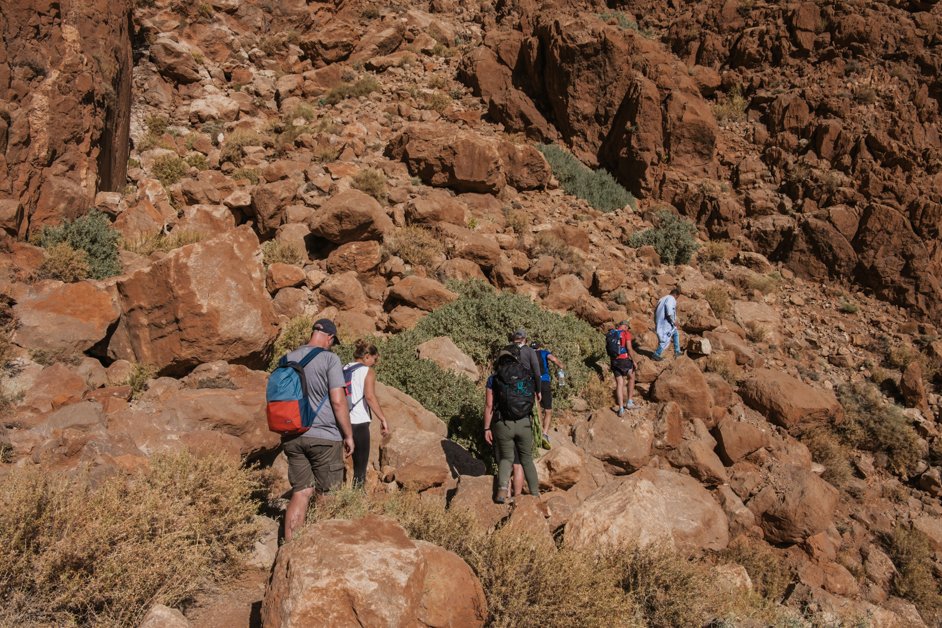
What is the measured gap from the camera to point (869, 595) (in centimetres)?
660

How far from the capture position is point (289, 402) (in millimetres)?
3910

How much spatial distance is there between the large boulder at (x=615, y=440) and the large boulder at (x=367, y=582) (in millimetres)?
4330

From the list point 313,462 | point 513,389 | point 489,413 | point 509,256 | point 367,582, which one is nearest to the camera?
point 367,582

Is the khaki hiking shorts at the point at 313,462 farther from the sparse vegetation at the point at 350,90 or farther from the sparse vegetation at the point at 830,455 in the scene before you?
the sparse vegetation at the point at 350,90

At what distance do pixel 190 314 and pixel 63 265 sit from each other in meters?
2.21

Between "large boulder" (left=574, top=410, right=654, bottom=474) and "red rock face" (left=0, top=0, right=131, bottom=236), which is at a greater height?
Answer: "red rock face" (left=0, top=0, right=131, bottom=236)

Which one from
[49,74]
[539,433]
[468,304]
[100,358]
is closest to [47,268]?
[100,358]

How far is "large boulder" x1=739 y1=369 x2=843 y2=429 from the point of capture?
873cm

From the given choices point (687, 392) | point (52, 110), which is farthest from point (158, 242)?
point (687, 392)

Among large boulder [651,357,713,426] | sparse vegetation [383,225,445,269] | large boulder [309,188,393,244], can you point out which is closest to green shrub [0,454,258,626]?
large boulder [651,357,713,426]

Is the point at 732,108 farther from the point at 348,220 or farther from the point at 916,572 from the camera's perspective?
the point at 916,572

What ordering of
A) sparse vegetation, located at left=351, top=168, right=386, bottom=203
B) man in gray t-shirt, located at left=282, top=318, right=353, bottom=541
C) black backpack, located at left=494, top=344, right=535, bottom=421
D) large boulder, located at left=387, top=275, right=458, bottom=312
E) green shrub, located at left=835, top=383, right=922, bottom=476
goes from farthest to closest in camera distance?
sparse vegetation, located at left=351, top=168, right=386, bottom=203 → large boulder, located at left=387, top=275, right=458, bottom=312 → green shrub, located at left=835, top=383, right=922, bottom=476 → black backpack, located at left=494, top=344, right=535, bottom=421 → man in gray t-shirt, located at left=282, top=318, right=353, bottom=541

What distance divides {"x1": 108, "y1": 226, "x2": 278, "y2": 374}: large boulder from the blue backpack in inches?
112

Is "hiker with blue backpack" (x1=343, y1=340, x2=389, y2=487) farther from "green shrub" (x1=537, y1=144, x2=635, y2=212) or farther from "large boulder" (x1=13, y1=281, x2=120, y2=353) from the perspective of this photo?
"green shrub" (x1=537, y1=144, x2=635, y2=212)
